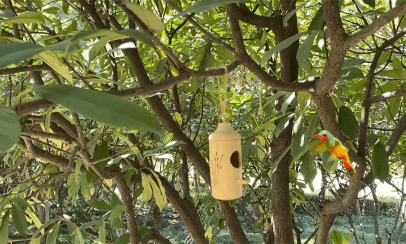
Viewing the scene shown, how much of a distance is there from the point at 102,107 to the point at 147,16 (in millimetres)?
179

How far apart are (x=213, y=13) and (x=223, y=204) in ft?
1.96

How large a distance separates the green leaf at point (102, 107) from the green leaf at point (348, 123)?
578mm

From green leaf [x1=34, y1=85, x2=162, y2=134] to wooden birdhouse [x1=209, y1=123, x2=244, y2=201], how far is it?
66 centimetres

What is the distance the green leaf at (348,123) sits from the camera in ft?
2.48

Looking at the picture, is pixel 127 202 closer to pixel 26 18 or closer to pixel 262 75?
pixel 262 75

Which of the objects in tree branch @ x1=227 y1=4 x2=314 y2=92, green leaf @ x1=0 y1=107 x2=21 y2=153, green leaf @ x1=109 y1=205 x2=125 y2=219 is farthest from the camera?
green leaf @ x1=109 y1=205 x2=125 y2=219

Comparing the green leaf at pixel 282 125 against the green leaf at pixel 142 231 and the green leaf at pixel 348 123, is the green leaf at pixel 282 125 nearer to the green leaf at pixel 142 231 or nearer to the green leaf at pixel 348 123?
the green leaf at pixel 348 123

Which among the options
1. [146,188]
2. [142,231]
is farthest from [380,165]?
[142,231]

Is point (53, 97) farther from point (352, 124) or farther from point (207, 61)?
point (207, 61)

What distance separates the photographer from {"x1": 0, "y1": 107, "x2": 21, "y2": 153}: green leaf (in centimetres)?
19

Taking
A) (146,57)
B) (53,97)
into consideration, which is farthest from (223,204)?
(53,97)

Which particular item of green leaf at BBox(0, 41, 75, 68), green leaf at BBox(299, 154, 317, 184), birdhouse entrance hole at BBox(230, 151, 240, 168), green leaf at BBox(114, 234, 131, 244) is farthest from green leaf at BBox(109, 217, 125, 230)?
green leaf at BBox(0, 41, 75, 68)

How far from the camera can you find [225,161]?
0.93m

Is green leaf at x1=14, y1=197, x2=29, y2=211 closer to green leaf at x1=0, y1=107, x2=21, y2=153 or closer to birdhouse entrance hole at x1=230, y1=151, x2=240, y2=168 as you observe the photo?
birdhouse entrance hole at x1=230, y1=151, x2=240, y2=168
